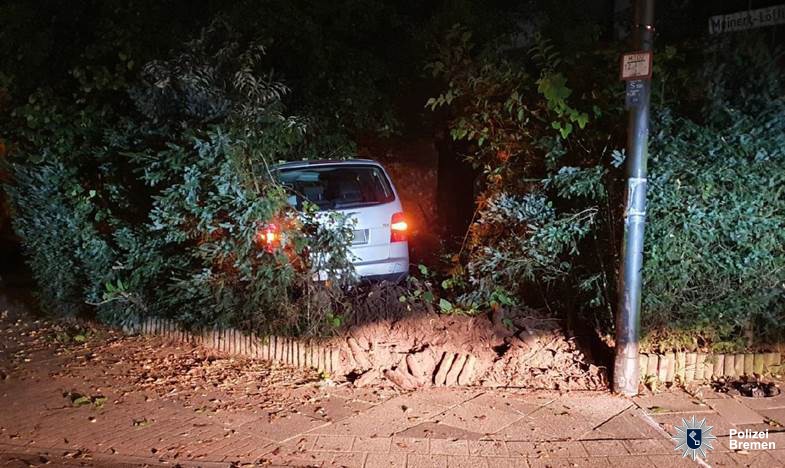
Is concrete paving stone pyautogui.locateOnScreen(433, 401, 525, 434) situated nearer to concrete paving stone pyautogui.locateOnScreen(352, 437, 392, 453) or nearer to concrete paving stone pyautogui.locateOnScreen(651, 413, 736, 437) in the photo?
concrete paving stone pyautogui.locateOnScreen(352, 437, 392, 453)

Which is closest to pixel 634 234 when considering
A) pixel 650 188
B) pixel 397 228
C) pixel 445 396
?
Result: pixel 650 188

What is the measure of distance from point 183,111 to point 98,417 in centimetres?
306

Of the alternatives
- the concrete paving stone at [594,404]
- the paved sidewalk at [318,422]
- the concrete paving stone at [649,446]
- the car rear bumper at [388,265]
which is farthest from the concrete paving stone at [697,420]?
the car rear bumper at [388,265]

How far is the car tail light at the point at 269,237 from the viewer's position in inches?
235

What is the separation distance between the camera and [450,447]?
15.2 feet

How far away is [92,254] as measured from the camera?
743cm

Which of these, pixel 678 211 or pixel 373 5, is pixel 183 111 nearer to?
pixel 373 5

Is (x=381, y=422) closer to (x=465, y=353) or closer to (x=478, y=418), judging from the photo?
(x=478, y=418)

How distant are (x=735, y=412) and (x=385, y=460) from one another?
2.72 metres

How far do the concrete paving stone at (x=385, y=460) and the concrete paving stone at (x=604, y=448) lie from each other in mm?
1266

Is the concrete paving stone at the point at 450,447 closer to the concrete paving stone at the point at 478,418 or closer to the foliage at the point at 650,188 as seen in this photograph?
the concrete paving stone at the point at 478,418

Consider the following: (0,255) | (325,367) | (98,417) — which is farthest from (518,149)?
(0,255)

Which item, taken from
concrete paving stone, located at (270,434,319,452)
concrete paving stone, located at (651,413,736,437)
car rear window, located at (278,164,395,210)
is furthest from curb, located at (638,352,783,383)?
car rear window, located at (278,164,395,210)

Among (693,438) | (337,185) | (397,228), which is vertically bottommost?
(693,438)
